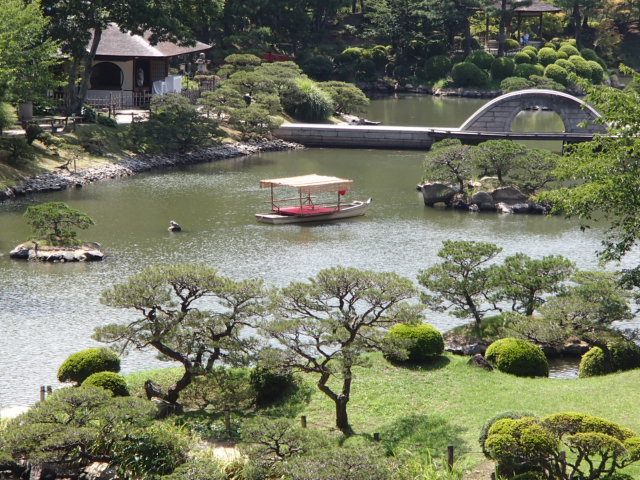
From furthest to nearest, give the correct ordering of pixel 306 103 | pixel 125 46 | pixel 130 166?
pixel 306 103 → pixel 125 46 → pixel 130 166

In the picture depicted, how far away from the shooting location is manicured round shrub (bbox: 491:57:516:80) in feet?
278

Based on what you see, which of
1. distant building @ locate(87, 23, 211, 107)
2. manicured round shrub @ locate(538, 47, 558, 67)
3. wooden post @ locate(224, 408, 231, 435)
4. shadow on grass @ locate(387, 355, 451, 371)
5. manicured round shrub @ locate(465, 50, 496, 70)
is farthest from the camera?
manicured round shrub @ locate(538, 47, 558, 67)

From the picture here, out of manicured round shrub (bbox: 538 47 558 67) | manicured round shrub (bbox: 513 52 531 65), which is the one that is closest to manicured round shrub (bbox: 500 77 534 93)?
manicured round shrub (bbox: 513 52 531 65)

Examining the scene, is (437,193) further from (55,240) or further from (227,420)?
(227,420)

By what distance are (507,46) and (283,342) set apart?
239 ft

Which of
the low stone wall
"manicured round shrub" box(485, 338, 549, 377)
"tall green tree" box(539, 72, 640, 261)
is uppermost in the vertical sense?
"tall green tree" box(539, 72, 640, 261)

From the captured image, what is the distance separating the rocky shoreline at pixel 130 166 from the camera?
151 ft

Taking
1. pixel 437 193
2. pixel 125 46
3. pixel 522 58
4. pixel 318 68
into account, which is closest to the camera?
pixel 437 193

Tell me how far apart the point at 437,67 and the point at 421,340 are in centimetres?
6446

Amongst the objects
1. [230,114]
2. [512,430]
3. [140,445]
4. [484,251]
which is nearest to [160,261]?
[484,251]

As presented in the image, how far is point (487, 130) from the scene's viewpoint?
56.9m

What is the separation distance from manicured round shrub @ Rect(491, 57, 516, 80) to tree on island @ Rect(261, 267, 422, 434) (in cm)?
6516

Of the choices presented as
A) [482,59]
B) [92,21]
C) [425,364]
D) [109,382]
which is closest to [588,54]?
[482,59]

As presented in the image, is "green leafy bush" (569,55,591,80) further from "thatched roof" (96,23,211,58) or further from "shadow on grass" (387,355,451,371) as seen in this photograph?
"shadow on grass" (387,355,451,371)
